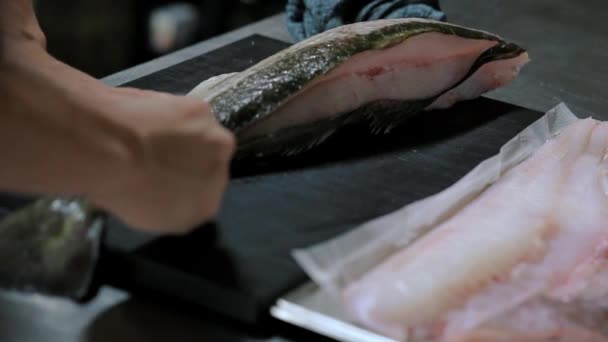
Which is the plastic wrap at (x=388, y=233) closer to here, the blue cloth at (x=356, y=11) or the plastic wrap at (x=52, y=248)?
the plastic wrap at (x=52, y=248)

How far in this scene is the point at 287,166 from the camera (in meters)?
1.23

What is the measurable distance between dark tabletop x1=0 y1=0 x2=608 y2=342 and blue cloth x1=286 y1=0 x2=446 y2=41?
22 cm

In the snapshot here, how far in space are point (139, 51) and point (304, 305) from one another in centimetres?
261

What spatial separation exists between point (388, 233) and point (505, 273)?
5.2 inches

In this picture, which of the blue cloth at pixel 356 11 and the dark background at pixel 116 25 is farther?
the dark background at pixel 116 25

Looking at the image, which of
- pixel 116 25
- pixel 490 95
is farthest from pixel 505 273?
pixel 116 25

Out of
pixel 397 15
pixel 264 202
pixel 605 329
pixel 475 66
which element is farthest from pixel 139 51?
pixel 605 329

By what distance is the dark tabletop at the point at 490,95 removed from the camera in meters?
0.92

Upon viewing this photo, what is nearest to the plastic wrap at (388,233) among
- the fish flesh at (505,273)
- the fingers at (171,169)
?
the fish flesh at (505,273)

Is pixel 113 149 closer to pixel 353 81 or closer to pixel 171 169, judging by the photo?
pixel 171 169

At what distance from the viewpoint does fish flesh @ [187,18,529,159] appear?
1.22 m

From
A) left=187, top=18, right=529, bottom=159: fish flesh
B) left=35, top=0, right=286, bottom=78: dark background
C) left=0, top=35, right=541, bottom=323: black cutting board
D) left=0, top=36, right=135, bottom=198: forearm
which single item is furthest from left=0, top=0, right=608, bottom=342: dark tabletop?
left=35, top=0, right=286, bottom=78: dark background

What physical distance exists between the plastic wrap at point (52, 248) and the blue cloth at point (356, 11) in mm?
925

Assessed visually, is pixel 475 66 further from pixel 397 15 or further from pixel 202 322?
pixel 202 322
